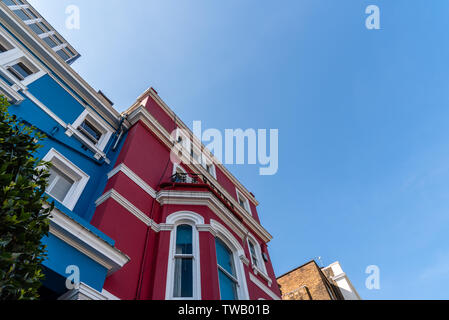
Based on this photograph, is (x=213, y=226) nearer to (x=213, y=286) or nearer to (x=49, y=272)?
(x=213, y=286)

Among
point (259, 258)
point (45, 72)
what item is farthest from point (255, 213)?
point (45, 72)

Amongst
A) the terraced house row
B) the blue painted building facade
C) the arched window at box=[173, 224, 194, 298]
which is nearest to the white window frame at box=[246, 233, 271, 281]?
the terraced house row

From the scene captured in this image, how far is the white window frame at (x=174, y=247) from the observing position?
808cm

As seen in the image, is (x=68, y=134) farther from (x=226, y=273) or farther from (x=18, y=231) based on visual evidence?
(x=18, y=231)

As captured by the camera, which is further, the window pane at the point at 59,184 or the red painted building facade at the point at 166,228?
the window pane at the point at 59,184

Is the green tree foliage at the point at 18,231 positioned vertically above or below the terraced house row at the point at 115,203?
below

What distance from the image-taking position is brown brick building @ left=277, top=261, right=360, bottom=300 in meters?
23.5

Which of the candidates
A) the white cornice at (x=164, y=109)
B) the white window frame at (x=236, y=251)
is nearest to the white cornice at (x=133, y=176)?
the white window frame at (x=236, y=251)

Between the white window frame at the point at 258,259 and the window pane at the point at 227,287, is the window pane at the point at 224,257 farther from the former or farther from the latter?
the white window frame at the point at 258,259

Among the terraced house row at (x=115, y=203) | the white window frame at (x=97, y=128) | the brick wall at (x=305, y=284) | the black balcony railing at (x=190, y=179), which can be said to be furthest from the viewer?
the brick wall at (x=305, y=284)

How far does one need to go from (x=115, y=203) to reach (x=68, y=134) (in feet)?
10.7

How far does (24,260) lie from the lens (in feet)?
11.8

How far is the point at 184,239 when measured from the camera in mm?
9812

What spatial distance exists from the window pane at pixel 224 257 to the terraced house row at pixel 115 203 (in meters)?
0.05
